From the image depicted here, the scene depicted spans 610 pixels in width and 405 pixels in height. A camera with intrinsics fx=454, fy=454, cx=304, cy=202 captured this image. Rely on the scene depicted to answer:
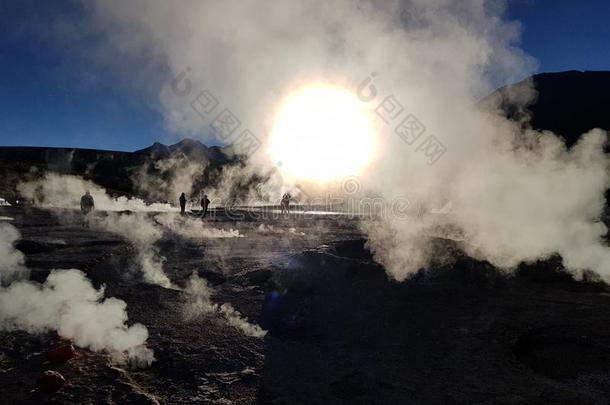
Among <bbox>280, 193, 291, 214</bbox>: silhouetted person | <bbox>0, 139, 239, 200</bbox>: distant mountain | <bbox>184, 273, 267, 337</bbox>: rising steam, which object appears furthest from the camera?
<bbox>0, 139, 239, 200</bbox>: distant mountain

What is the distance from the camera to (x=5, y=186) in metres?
38.3

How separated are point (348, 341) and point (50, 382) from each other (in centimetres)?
337

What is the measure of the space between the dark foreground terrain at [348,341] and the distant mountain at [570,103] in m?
40.9

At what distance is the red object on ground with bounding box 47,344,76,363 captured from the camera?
4.64m

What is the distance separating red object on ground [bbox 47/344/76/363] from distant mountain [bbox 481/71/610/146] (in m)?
45.7

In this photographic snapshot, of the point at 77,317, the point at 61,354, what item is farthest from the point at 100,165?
the point at 61,354

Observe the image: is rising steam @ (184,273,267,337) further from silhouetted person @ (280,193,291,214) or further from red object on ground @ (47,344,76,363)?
silhouetted person @ (280,193,291,214)

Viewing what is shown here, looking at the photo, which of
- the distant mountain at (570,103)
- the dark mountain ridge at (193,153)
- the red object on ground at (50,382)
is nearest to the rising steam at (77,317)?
the red object on ground at (50,382)

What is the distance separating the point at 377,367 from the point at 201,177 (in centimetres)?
5929

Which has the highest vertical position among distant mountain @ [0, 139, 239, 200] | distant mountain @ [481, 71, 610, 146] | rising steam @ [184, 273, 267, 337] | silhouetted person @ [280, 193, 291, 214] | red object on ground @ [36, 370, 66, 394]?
distant mountain @ [481, 71, 610, 146]

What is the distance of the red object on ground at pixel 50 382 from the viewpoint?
4062mm

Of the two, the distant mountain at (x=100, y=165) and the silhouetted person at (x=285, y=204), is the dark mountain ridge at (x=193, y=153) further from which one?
the silhouetted person at (x=285, y=204)

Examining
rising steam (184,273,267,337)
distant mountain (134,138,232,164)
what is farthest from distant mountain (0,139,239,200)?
rising steam (184,273,267,337)

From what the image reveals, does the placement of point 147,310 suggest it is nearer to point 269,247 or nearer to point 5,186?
point 269,247
